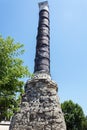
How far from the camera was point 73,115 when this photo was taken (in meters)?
29.8

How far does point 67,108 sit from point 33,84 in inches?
633

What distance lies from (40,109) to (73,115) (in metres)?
16.1

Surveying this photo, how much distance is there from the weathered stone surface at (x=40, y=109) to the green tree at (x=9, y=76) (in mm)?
4346

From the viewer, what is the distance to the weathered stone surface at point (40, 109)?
14.1 meters

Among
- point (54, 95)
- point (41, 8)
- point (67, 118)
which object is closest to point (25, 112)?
point (54, 95)

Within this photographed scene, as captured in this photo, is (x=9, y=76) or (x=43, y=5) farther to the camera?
(x=43, y=5)

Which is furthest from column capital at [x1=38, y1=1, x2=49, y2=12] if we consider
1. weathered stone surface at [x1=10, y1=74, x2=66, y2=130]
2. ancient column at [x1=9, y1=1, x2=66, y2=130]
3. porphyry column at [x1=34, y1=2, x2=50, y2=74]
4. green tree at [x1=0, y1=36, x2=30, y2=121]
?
green tree at [x1=0, y1=36, x2=30, y2=121]

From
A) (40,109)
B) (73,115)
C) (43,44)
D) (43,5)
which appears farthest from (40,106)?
(73,115)

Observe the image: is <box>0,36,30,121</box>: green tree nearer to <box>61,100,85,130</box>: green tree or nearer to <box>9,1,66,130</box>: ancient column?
<box>9,1,66,130</box>: ancient column

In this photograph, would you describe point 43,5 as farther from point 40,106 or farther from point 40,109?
point 40,109

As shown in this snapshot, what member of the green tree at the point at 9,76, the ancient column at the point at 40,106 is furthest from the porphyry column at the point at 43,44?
the green tree at the point at 9,76

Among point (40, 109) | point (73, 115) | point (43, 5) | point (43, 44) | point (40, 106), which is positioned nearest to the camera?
point (40, 109)

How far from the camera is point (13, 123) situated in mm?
14734

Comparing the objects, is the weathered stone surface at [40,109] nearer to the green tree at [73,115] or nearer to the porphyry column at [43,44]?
the porphyry column at [43,44]
